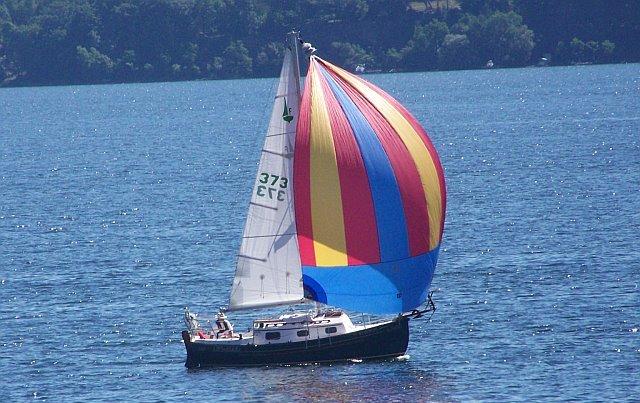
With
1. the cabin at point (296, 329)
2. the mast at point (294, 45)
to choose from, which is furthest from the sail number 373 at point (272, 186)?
the cabin at point (296, 329)

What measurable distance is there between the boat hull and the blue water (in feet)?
1.71

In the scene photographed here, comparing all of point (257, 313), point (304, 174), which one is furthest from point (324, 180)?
point (257, 313)

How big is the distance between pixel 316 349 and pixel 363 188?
657 cm

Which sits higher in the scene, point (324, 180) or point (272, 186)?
point (324, 180)

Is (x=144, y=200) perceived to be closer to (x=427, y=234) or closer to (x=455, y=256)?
(x=455, y=256)

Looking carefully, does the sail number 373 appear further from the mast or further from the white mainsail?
the mast

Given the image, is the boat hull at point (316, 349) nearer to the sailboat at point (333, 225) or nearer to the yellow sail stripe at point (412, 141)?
the sailboat at point (333, 225)

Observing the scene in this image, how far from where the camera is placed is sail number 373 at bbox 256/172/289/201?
56.5 meters

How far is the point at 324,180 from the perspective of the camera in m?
55.9

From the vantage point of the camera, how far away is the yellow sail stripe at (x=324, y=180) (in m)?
55.7

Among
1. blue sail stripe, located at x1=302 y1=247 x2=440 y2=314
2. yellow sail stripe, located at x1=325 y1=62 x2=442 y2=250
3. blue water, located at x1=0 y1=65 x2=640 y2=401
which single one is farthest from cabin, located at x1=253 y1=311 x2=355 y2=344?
yellow sail stripe, located at x1=325 y1=62 x2=442 y2=250

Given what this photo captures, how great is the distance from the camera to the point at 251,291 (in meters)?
Result: 58.0

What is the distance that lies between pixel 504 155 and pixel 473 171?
1331 centimetres

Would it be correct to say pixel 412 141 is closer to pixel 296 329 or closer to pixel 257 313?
pixel 296 329
